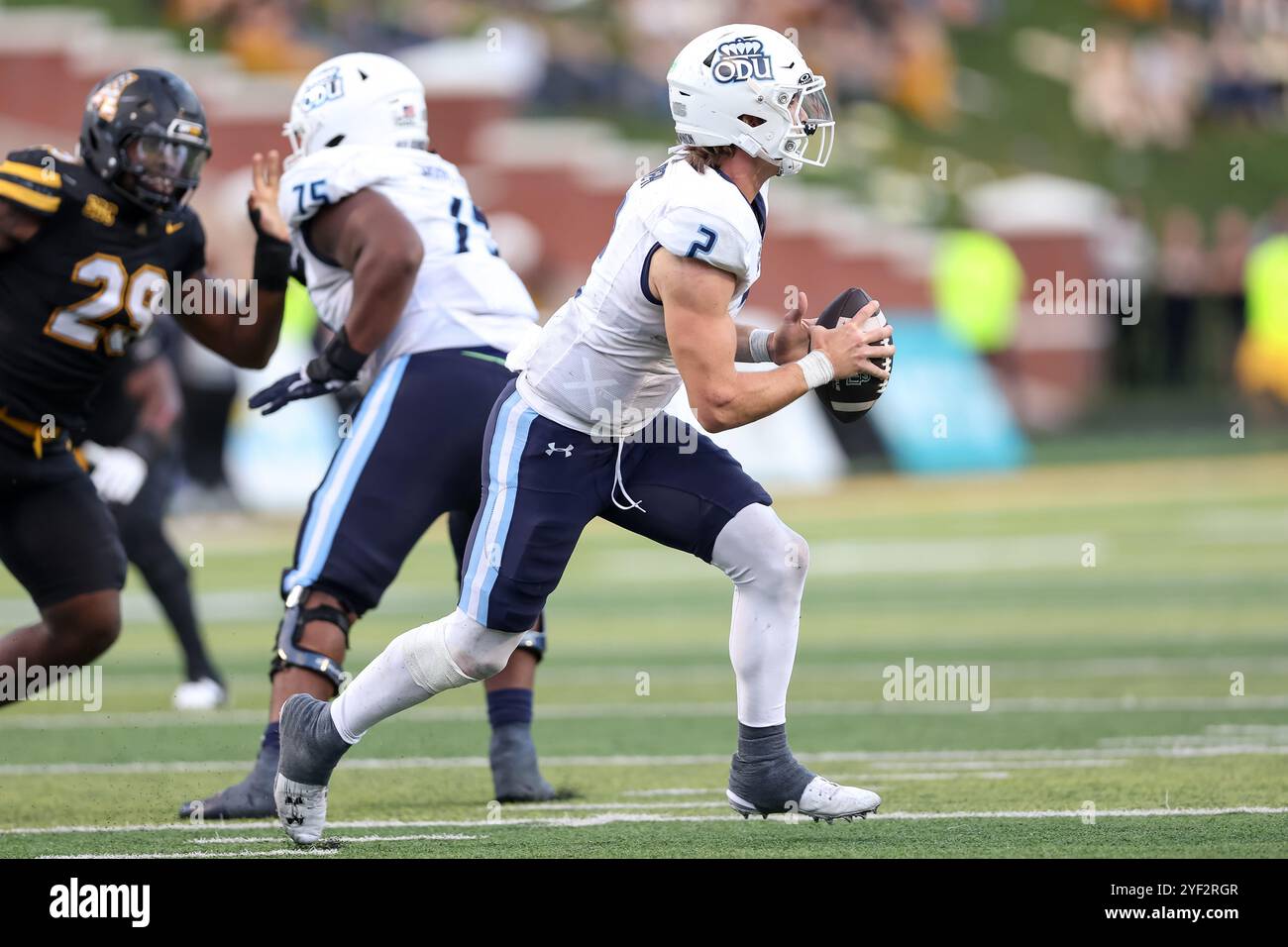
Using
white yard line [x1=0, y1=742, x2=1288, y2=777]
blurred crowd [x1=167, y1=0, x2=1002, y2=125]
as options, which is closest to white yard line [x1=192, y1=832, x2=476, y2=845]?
white yard line [x1=0, y1=742, x2=1288, y2=777]

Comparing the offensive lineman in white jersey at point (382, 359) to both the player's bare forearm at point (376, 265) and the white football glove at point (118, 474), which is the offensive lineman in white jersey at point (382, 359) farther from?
the white football glove at point (118, 474)

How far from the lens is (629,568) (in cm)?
1433

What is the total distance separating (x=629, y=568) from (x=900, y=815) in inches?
350

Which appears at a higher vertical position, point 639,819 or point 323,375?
point 323,375

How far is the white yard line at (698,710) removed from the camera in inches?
308

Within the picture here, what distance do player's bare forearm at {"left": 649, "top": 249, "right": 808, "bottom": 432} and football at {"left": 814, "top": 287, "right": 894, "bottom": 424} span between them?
311 millimetres

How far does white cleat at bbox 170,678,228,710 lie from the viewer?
8.32 m

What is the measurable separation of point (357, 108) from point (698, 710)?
3091mm

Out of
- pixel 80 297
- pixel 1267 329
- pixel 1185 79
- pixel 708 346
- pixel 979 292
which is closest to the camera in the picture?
pixel 708 346

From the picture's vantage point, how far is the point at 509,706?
20.0 feet

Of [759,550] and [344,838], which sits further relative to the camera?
[344,838]

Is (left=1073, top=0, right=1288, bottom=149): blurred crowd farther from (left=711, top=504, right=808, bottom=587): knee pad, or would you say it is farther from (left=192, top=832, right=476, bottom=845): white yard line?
(left=192, top=832, right=476, bottom=845): white yard line
